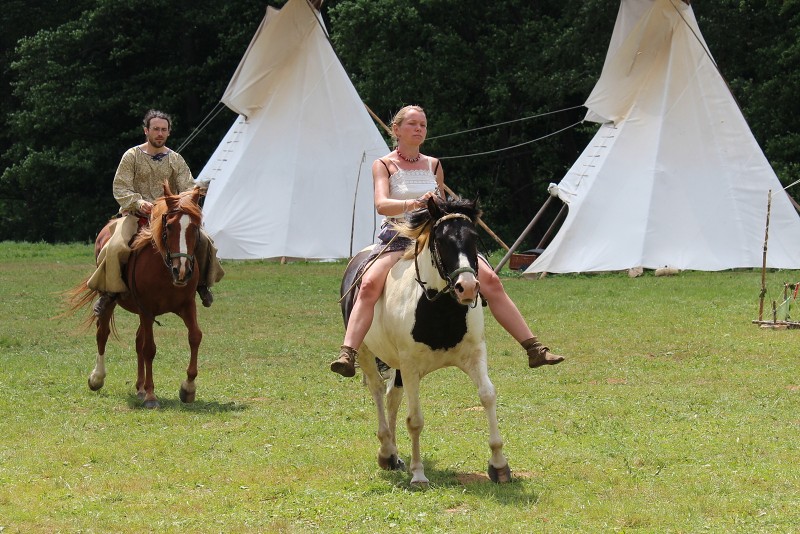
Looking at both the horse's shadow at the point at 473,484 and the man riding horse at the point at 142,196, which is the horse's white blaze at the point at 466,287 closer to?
the horse's shadow at the point at 473,484

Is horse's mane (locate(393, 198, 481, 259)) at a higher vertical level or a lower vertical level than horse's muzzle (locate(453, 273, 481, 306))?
higher

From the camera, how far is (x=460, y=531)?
5969mm

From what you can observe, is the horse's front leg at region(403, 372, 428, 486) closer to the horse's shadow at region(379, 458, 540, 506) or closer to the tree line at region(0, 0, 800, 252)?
the horse's shadow at region(379, 458, 540, 506)

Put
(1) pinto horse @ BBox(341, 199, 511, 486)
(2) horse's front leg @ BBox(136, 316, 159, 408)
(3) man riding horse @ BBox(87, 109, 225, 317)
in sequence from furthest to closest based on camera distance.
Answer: (3) man riding horse @ BBox(87, 109, 225, 317)
(2) horse's front leg @ BBox(136, 316, 159, 408)
(1) pinto horse @ BBox(341, 199, 511, 486)

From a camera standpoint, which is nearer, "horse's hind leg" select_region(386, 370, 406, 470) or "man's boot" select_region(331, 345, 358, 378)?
"man's boot" select_region(331, 345, 358, 378)

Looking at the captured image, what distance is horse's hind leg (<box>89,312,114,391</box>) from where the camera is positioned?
10.8 metres

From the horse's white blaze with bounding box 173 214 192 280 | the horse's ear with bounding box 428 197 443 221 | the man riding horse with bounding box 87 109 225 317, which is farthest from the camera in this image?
the man riding horse with bounding box 87 109 225 317

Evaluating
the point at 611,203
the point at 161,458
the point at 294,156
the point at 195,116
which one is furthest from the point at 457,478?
the point at 195,116

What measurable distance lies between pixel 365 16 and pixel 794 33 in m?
11.7

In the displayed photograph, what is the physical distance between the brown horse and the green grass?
0.26m

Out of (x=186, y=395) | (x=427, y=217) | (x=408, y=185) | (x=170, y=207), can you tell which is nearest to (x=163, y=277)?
(x=170, y=207)

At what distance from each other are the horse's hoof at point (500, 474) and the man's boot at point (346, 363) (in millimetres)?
1018

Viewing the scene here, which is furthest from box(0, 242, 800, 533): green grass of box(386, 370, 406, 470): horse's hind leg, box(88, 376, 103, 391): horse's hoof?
box(386, 370, 406, 470): horse's hind leg

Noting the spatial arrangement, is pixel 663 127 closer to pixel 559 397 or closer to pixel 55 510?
pixel 559 397
